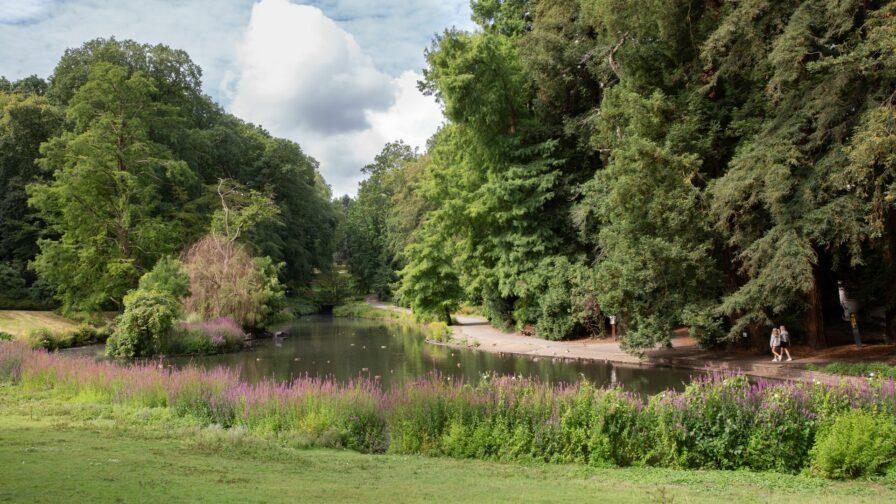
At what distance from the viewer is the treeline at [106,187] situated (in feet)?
120

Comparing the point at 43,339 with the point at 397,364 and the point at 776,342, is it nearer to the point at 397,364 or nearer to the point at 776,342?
the point at 397,364

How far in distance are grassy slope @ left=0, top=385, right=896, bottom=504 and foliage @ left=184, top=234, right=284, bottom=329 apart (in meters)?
24.1

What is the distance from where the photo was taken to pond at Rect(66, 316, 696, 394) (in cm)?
1991

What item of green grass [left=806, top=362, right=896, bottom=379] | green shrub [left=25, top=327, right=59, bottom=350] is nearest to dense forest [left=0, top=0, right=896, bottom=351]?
green grass [left=806, top=362, right=896, bottom=379]

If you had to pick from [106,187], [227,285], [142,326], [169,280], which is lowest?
[142,326]

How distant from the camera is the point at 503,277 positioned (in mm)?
33875

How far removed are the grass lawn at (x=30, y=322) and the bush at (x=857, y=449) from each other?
31787 millimetres

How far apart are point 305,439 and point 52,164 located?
123 ft

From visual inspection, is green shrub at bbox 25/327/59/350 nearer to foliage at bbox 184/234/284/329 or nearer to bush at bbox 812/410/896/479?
foliage at bbox 184/234/284/329

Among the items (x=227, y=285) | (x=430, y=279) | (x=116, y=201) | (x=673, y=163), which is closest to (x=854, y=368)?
(x=673, y=163)

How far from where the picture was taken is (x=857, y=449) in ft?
26.5

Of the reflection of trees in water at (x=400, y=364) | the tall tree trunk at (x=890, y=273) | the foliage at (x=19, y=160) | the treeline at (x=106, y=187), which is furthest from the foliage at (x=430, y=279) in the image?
the foliage at (x=19, y=160)

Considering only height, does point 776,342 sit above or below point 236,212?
below

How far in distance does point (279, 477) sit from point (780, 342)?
61.9ft
